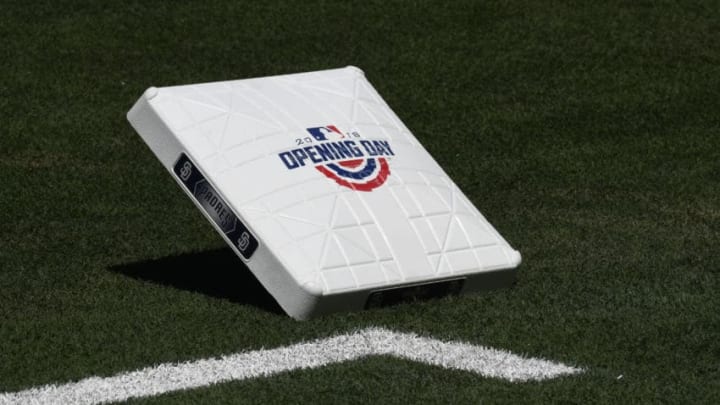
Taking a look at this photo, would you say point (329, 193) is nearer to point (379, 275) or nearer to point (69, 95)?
point (379, 275)

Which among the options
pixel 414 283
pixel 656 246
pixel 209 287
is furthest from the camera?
pixel 656 246

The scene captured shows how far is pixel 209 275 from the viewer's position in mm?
6562

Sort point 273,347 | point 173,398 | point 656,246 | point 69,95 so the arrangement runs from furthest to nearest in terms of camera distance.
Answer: point 69,95
point 656,246
point 273,347
point 173,398

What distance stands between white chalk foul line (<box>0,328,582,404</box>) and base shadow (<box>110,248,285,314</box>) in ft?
1.63

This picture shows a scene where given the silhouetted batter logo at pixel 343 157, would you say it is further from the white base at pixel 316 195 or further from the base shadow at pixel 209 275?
the base shadow at pixel 209 275

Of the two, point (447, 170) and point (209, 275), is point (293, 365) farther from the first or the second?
point (447, 170)

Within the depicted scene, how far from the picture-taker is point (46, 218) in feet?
24.0

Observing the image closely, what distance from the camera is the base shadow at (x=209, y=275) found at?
6.20 meters

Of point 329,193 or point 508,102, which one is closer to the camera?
point 329,193

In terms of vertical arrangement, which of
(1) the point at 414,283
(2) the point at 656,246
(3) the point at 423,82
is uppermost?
(1) the point at 414,283

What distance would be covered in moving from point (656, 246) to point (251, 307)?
2.08 m

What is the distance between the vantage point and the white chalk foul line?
5.06m

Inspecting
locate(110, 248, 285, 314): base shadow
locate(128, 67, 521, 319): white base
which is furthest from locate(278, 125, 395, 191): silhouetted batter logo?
locate(110, 248, 285, 314): base shadow

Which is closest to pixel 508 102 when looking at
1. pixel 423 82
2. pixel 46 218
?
pixel 423 82
